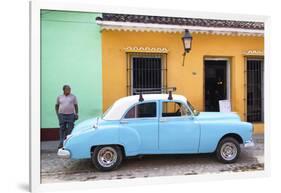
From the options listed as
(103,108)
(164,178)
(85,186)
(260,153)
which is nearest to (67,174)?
(85,186)

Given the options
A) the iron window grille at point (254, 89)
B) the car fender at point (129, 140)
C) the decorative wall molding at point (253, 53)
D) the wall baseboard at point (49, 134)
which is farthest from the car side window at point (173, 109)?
the wall baseboard at point (49, 134)

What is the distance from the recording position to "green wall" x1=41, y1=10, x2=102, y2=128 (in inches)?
203

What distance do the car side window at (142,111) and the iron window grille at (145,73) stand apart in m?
0.21

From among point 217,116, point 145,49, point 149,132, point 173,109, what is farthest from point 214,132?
point 145,49

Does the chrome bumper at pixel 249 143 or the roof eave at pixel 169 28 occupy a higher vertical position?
the roof eave at pixel 169 28

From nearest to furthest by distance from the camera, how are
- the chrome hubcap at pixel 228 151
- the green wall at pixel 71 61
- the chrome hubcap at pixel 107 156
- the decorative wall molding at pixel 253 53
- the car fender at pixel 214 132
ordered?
the green wall at pixel 71 61 → the chrome hubcap at pixel 107 156 → the car fender at pixel 214 132 → the chrome hubcap at pixel 228 151 → the decorative wall molding at pixel 253 53

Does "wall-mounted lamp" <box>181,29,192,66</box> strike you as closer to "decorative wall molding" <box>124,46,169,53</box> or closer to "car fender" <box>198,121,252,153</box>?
"decorative wall molding" <box>124,46,169,53</box>

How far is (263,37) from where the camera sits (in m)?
6.19

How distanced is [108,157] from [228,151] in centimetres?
190

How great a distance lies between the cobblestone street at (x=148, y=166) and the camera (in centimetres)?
526

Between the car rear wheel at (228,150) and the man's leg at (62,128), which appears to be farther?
the car rear wheel at (228,150)

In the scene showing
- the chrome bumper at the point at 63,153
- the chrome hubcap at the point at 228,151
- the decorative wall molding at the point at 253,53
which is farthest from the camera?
the decorative wall molding at the point at 253,53

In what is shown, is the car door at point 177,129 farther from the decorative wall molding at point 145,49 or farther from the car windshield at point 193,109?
the decorative wall molding at point 145,49

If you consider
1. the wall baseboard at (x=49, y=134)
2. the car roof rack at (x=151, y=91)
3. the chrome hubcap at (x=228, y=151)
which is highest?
the car roof rack at (x=151, y=91)
